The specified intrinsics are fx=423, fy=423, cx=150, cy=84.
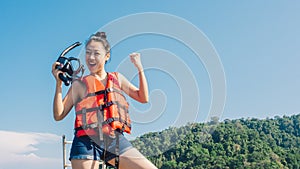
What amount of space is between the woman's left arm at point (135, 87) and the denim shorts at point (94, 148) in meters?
0.32

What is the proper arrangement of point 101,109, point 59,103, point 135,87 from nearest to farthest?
point 59,103 < point 101,109 < point 135,87

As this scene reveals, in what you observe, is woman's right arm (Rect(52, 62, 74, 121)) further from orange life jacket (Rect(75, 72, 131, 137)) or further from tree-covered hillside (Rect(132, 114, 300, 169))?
tree-covered hillside (Rect(132, 114, 300, 169))

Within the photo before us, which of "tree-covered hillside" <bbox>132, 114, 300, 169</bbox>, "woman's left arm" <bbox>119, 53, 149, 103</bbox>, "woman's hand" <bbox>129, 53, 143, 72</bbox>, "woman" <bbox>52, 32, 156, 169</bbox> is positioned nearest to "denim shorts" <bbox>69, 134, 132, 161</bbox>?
"woman" <bbox>52, 32, 156, 169</bbox>

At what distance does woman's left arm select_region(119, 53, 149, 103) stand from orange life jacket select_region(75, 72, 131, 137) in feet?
0.25

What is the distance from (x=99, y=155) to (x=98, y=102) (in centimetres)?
33

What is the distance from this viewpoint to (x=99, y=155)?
256 cm

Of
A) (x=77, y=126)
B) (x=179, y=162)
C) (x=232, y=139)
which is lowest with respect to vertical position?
(x=77, y=126)

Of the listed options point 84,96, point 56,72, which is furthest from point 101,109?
point 56,72

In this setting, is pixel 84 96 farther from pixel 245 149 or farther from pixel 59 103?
pixel 245 149

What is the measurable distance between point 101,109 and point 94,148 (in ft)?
0.82

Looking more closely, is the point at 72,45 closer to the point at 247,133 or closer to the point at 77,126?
the point at 77,126

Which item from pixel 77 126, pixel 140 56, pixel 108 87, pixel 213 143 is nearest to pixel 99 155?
pixel 77 126

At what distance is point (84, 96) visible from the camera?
2.65 meters

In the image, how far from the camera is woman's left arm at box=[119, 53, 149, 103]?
8.72ft
